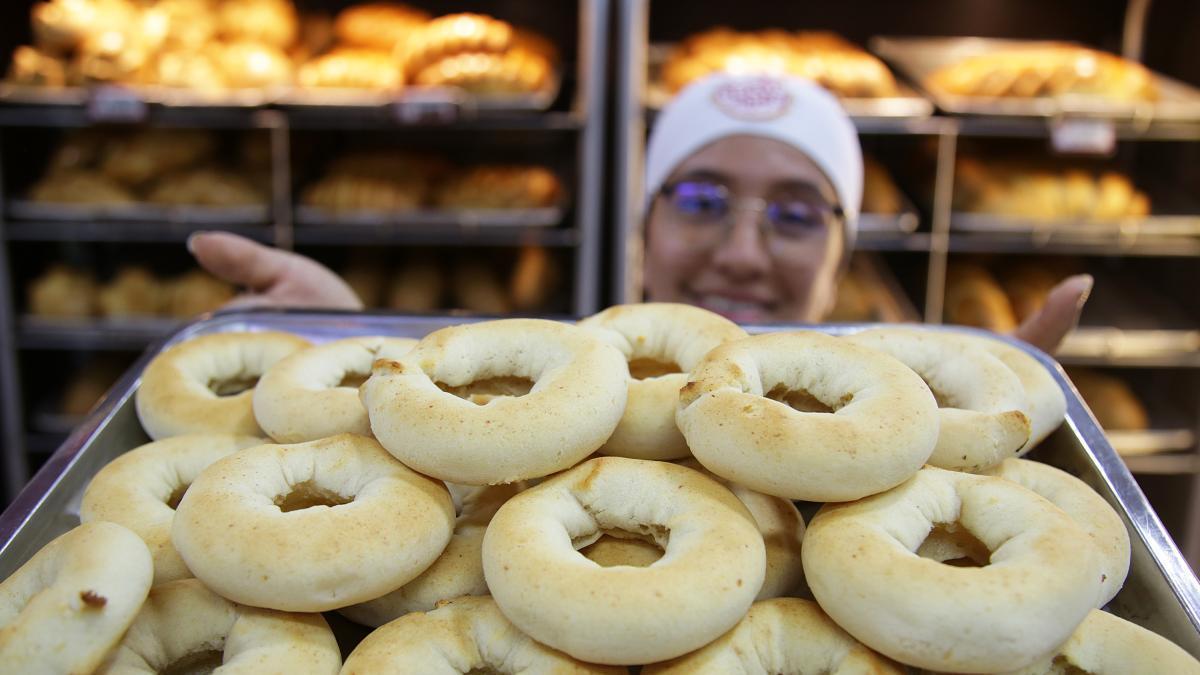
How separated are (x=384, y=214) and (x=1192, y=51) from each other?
9.45 ft

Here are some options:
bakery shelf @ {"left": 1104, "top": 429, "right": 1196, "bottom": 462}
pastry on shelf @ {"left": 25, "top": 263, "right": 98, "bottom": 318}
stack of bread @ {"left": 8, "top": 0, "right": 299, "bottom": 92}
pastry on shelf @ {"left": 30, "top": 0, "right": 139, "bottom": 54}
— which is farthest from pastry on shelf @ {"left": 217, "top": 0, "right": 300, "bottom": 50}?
bakery shelf @ {"left": 1104, "top": 429, "right": 1196, "bottom": 462}

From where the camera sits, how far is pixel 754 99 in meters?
2.36

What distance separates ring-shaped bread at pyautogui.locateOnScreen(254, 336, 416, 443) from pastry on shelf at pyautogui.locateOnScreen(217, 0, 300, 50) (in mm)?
2603

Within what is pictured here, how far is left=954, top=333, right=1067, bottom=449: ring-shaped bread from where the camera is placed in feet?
3.55

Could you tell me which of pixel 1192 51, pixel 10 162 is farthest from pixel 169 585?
pixel 1192 51

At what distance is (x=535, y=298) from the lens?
358 cm

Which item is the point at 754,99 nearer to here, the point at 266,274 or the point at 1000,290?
the point at 266,274

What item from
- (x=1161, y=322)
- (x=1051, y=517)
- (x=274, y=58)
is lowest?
(x=1161, y=322)

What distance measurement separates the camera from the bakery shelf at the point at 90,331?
133 inches

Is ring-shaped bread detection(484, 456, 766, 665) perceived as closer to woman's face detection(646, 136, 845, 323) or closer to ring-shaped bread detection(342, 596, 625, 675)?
ring-shaped bread detection(342, 596, 625, 675)

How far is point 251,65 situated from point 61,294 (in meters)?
1.04

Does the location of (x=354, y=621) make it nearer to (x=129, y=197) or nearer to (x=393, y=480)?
(x=393, y=480)

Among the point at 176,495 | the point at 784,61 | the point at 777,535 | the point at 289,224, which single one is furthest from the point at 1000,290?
the point at 176,495

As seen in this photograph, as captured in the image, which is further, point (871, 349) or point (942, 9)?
point (942, 9)
